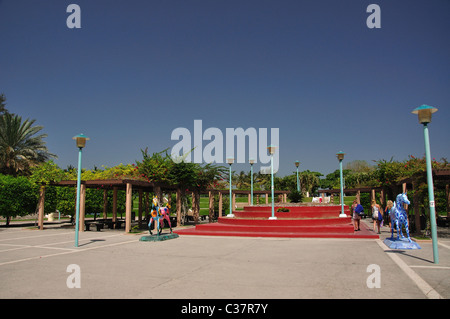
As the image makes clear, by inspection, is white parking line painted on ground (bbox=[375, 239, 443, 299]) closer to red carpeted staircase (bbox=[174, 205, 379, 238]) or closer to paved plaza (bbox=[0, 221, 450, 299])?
paved plaza (bbox=[0, 221, 450, 299])

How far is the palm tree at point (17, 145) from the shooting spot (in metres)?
33.1

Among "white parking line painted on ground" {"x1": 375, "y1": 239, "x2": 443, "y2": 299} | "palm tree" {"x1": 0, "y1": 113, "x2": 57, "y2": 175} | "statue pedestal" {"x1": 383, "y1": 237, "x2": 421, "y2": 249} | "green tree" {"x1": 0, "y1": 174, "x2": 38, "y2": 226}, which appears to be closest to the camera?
"white parking line painted on ground" {"x1": 375, "y1": 239, "x2": 443, "y2": 299}

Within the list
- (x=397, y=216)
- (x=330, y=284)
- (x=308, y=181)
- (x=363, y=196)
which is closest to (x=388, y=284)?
(x=330, y=284)

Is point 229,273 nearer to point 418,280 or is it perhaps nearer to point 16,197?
point 418,280

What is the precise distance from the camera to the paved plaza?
5652mm

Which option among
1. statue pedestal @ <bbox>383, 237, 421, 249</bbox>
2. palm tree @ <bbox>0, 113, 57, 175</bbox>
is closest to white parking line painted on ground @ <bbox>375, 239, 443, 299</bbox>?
statue pedestal @ <bbox>383, 237, 421, 249</bbox>

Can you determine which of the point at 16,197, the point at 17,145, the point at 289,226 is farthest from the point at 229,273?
the point at 17,145

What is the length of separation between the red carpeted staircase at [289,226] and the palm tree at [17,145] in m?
25.2

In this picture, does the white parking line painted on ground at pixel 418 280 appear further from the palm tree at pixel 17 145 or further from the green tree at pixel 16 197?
the palm tree at pixel 17 145

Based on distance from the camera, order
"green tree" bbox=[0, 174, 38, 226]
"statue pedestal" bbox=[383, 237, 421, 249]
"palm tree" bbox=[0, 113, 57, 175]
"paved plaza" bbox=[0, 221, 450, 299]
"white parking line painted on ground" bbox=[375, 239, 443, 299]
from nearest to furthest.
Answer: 1. "white parking line painted on ground" bbox=[375, 239, 443, 299]
2. "paved plaza" bbox=[0, 221, 450, 299]
3. "statue pedestal" bbox=[383, 237, 421, 249]
4. "green tree" bbox=[0, 174, 38, 226]
5. "palm tree" bbox=[0, 113, 57, 175]

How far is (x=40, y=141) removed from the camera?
117 ft

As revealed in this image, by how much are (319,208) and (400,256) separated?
10803 millimetres

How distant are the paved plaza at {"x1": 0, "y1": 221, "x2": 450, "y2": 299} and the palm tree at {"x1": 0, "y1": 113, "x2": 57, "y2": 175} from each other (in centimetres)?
2636
